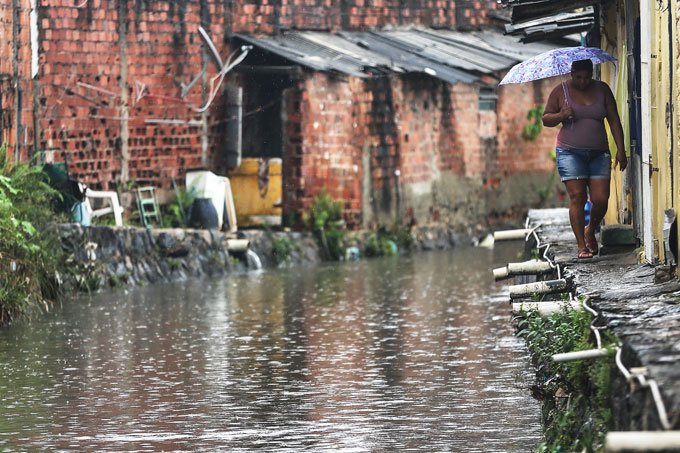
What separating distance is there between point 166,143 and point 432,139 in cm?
583

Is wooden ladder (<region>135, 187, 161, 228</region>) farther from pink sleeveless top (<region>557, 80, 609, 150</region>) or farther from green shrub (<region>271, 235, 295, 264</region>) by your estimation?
pink sleeveless top (<region>557, 80, 609, 150</region>)

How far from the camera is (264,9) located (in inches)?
1034

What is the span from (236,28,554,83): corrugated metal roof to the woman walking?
12.4 meters

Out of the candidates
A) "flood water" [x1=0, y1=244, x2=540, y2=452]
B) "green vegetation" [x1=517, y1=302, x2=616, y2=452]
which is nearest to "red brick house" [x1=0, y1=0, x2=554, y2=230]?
"flood water" [x1=0, y1=244, x2=540, y2=452]

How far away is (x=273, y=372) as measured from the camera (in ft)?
40.0

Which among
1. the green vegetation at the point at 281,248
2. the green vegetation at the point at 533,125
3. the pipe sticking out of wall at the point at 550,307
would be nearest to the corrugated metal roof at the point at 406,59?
the green vegetation at the point at 281,248

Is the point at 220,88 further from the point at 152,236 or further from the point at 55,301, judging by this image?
the point at 55,301

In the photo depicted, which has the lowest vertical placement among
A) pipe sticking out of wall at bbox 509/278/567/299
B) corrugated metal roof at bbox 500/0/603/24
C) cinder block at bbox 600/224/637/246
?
pipe sticking out of wall at bbox 509/278/567/299

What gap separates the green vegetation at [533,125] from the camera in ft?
101

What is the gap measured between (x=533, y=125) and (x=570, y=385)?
2248 centimetres

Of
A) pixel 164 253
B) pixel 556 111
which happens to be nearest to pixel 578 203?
pixel 556 111

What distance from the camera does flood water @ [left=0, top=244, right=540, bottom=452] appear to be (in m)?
9.47

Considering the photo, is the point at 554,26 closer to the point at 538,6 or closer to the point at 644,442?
the point at 538,6

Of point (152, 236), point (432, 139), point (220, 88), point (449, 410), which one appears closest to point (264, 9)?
point (220, 88)
